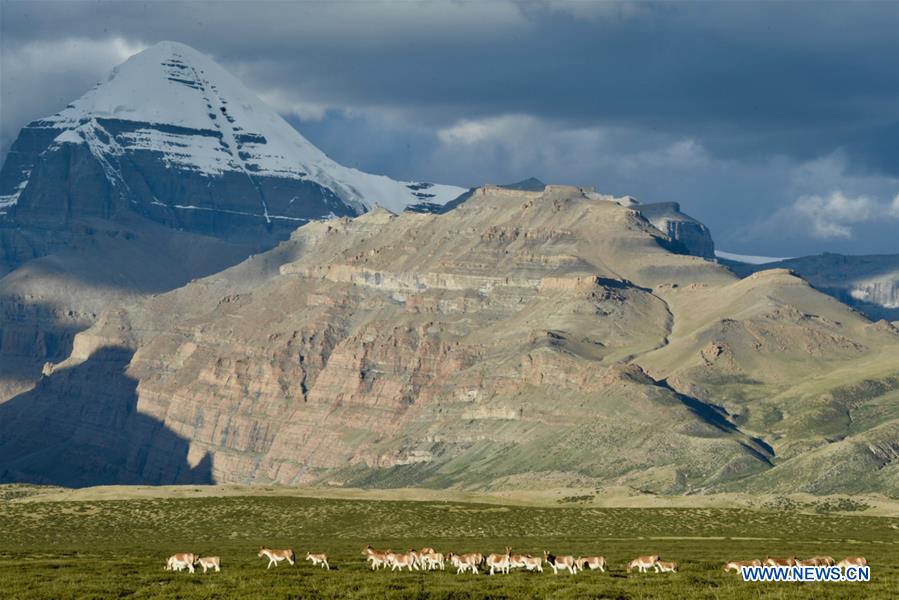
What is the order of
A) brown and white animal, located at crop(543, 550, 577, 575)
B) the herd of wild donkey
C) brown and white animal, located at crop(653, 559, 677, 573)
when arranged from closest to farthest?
the herd of wild donkey → brown and white animal, located at crop(543, 550, 577, 575) → brown and white animal, located at crop(653, 559, 677, 573)

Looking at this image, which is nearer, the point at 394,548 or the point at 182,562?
the point at 182,562

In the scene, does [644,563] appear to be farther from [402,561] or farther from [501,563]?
[402,561]

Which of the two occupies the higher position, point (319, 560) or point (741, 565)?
point (741, 565)

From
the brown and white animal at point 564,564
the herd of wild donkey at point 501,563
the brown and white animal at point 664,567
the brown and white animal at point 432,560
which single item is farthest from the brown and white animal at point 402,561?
the brown and white animal at point 664,567

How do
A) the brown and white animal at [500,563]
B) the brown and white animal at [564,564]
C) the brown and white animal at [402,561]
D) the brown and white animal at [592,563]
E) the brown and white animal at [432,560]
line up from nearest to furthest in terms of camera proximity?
the brown and white animal at [564,564] < the brown and white animal at [500,563] < the brown and white animal at [592,563] < the brown and white animal at [402,561] < the brown and white animal at [432,560]

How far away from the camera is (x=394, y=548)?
14638 centimetres

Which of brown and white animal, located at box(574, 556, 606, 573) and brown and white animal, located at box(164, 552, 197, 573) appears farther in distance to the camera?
brown and white animal, located at box(164, 552, 197, 573)

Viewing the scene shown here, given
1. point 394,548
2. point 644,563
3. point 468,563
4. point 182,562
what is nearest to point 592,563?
point 644,563

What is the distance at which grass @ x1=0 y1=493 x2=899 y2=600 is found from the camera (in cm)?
8831

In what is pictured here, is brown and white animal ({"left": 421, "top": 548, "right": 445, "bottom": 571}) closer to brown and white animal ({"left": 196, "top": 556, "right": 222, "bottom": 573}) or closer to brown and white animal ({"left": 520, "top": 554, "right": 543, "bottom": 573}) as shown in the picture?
brown and white animal ({"left": 520, "top": 554, "right": 543, "bottom": 573})

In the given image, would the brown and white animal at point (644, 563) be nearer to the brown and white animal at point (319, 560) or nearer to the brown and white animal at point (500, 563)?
the brown and white animal at point (500, 563)

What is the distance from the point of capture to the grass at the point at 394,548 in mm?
88312

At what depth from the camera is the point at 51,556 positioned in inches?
5157

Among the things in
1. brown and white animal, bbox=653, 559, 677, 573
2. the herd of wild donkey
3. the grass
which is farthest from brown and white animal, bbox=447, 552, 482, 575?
brown and white animal, bbox=653, 559, 677, 573
